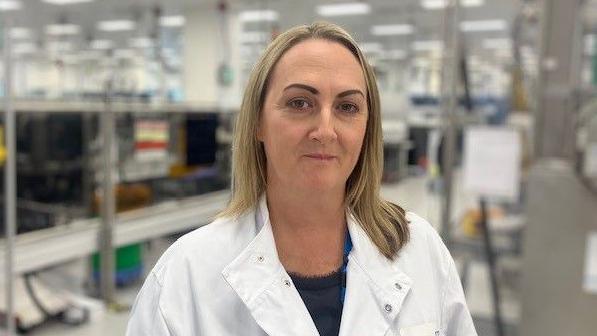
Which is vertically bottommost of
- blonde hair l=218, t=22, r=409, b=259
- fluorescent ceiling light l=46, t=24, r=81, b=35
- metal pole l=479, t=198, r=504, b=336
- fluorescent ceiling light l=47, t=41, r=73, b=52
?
metal pole l=479, t=198, r=504, b=336

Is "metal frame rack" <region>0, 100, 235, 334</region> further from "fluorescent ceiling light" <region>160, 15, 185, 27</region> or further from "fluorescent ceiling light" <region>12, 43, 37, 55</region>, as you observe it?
"fluorescent ceiling light" <region>12, 43, 37, 55</region>

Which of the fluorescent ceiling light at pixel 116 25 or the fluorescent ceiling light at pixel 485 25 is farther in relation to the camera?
the fluorescent ceiling light at pixel 116 25

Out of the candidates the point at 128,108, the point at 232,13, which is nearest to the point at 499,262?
the point at 128,108

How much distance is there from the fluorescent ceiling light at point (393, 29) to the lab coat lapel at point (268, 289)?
12618mm

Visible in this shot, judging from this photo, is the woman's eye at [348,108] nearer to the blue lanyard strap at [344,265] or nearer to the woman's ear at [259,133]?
the woman's ear at [259,133]

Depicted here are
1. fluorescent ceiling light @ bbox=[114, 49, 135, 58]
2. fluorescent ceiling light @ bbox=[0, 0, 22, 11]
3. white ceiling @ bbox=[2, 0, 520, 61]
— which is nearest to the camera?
white ceiling @ bbox=[2, 0, 520, 61]

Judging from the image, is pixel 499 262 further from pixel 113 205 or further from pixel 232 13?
pixel 232 13

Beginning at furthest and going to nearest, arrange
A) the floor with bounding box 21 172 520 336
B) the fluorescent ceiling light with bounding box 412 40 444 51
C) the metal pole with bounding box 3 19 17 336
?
the fluorescent ceiling light with bounding box 412 40 444 51 < the floor with bounding box 21 172 520 336 < the metal pole with bounding box 3 19 17 336

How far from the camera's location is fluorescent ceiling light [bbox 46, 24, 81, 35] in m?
13.2

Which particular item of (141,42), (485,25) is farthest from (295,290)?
(141,42)

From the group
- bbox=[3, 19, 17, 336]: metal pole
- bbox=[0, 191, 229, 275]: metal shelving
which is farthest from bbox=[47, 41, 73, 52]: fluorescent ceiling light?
bbox=[3, 19, 17, 336]: metal pole

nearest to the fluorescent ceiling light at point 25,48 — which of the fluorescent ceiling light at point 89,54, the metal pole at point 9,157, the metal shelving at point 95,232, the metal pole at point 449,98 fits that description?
the fluorescent ceiling light at point 89,54

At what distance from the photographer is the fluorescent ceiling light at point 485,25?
11875 millimetres

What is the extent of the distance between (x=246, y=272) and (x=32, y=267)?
7.02ft
